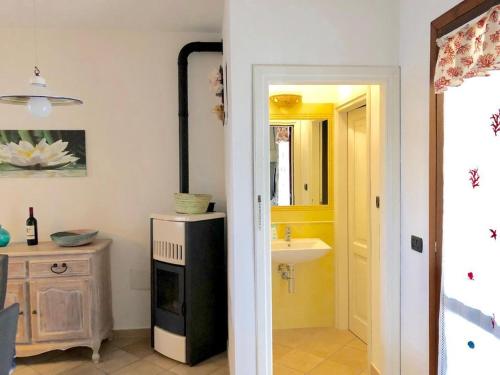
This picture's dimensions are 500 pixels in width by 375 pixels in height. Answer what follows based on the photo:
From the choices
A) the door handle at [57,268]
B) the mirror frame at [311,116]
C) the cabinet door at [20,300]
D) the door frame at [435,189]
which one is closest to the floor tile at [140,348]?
the cabinet door at [20,300]

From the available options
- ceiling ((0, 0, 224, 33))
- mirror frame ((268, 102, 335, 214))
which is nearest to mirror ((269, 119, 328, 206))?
mirror frame ((268, 102, 335, 214))

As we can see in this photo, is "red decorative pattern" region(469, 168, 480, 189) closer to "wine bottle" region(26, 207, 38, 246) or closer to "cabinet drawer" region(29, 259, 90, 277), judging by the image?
"cabinet drawer" region(29, 259, 90, 277)

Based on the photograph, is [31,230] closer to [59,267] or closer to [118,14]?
[59,267]

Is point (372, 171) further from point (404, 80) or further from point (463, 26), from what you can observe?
point (463, 26)

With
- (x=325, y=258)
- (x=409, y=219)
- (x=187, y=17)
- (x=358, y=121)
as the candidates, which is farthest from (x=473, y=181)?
(x=187, y=17)

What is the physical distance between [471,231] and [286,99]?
6.98 ft

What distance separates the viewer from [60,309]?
9.70 ft

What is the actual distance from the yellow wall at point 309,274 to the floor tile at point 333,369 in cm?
66

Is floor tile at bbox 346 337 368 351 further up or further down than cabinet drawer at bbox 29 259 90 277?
further down

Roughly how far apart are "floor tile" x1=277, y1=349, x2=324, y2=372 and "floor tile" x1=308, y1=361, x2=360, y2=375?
0.04 meters

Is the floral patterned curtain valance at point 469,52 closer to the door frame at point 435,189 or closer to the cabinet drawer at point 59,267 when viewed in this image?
the door frame at point 435,189

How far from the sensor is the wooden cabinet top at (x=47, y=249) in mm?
2900

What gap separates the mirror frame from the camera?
11.5 ft

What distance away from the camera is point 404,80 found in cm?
226
